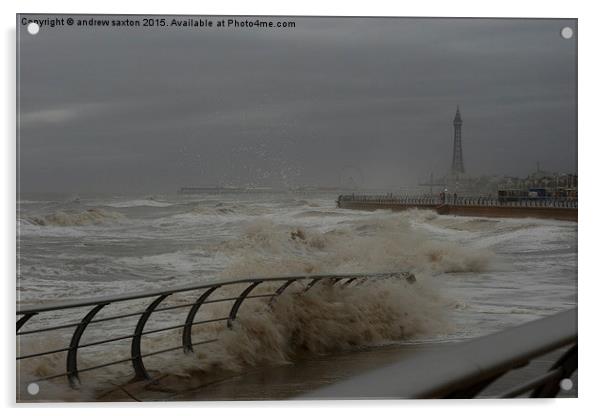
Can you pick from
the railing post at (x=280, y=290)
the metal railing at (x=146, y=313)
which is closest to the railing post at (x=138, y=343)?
the metal railing at (x=146, y=313)

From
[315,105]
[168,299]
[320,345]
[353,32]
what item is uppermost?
[353,32]

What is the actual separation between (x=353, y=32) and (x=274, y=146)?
0.60 m

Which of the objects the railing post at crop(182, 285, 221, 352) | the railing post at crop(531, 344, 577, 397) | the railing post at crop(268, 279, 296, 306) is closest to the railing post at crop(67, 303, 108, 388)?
the railing post at crop(182, 285, 221, 352)

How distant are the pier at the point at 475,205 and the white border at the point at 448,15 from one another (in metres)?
0.11

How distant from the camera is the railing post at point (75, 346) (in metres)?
2.99

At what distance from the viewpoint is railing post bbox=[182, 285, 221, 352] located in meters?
3.15

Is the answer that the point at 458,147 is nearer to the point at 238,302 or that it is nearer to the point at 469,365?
the point at 238,302

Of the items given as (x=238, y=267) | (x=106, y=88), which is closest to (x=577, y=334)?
(x=238, y=267)

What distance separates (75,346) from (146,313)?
11.9 inches

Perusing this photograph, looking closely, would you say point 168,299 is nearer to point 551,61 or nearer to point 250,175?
point 250,175

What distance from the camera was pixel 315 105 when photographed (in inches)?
131

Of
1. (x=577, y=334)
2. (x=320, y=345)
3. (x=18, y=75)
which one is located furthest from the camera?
(x=320, y=345)

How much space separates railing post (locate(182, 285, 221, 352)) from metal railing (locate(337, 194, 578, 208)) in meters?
0.69

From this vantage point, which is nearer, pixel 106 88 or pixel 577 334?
pixel 577 334
